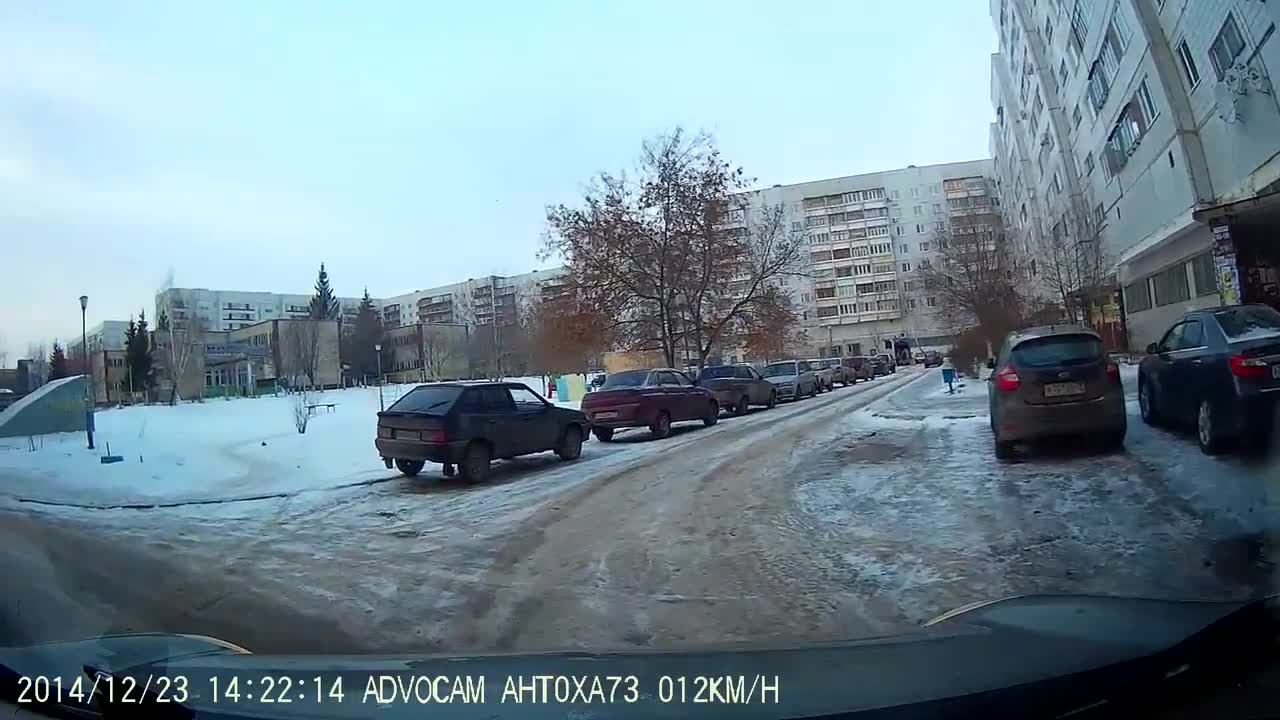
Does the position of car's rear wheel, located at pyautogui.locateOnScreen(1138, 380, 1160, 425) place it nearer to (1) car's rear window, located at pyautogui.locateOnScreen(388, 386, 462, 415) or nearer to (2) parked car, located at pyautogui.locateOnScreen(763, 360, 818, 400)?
(1) car's rear window, located at pyautogui.locateOnScreen(388, 386, 462, 415)

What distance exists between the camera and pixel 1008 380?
26.5 feet

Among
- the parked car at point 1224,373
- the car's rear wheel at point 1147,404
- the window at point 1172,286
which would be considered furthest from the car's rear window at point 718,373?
the parked car at point 1224,373

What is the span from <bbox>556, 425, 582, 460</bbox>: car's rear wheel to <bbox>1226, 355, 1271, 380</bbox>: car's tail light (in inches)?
348

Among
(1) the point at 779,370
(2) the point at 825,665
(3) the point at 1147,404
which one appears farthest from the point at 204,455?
(1) the point at 779,370

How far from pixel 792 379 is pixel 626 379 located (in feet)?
39.0

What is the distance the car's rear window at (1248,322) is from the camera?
20.2ft

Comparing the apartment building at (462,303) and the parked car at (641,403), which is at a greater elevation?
the apartment building at (462,303)

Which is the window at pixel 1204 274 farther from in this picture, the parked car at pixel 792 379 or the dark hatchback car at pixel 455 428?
the parked car at pixel 792 379

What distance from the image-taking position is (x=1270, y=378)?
5.96 meters

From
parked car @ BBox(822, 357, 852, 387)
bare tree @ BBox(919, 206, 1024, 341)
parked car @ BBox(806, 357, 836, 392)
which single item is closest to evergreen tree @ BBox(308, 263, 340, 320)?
bare tree @ BBox(919, 206, 1024, 341)

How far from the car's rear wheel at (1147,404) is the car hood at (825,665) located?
25.3 ft

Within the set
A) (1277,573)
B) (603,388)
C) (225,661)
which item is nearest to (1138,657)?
(1277,573)

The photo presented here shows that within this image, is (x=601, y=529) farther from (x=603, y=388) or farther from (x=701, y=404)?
(x=701, y=404)

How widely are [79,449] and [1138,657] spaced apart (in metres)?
7.21
